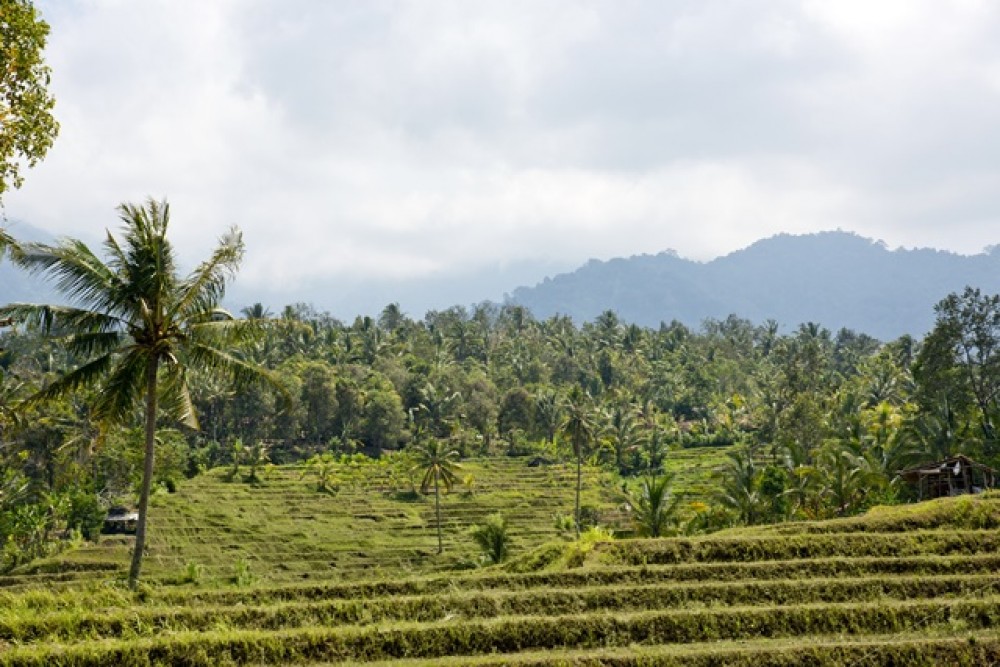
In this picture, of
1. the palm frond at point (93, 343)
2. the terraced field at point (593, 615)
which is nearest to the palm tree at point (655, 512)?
the terraced field at point (593, 615)

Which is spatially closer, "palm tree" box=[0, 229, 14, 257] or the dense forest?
"palm tree" box=[0, 229, 14, 257]

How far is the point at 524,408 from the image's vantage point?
78438mm

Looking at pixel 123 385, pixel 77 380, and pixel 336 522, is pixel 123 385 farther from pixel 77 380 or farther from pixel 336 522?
pixel 336 522

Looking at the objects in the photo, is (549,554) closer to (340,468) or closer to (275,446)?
(340,468)

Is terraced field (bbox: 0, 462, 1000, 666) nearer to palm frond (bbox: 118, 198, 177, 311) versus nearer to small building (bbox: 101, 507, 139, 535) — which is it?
palm frond (bbox: 118, 198, 177, 311)

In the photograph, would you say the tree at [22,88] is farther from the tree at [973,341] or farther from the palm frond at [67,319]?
the tree at [973,341]

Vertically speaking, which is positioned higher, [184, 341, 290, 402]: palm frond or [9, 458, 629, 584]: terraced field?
[184, 341, 290, 402]: palm frond

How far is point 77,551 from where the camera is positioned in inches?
1704

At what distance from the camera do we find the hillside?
1186 cm

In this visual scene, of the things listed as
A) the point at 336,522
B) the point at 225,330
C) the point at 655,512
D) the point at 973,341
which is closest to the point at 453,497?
the point at 336,522

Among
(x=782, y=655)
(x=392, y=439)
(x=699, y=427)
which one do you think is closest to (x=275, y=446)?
(x=392, y=439)

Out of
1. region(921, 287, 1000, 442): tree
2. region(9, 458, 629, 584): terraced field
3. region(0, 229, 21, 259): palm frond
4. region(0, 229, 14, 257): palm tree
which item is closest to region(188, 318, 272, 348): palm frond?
region(0, 229, 21, 259): palm frond

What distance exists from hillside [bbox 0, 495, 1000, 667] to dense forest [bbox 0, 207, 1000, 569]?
421cm

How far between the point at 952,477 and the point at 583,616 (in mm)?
21503
